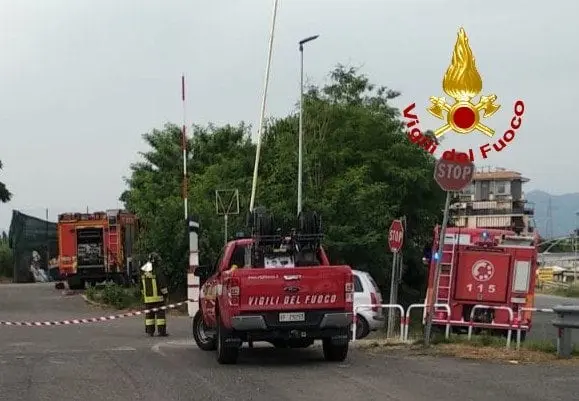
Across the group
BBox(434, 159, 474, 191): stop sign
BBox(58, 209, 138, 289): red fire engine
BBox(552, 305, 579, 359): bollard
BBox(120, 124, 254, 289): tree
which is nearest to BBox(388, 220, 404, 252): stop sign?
BBox(434, 159, 474, 191): stop sign

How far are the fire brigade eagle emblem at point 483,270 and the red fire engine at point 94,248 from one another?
17.3 m

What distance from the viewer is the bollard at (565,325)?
12805 millimetres

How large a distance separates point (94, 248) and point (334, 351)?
23.8 m

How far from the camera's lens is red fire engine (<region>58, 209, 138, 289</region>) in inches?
1357

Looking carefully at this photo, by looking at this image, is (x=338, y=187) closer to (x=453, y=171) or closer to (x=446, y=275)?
(x=446, y=275)

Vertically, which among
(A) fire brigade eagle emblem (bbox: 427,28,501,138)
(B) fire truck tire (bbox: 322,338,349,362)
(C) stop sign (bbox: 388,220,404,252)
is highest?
(A) fire brigade eagle emblem (bbox: 427,28,501,138)

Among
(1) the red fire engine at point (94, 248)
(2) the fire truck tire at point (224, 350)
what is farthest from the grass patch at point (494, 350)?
(1) the red fire engine at point (94, 248)

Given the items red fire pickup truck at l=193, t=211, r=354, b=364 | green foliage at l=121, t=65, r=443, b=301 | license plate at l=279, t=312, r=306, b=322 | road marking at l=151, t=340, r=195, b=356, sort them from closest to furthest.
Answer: red fire pickup truck at l=193, t=211, r=354, b=364, license plate at l=279, t=312, r=306, b=322, road marking at l=151, t=340, r=195, b=356, green foliage at l=121, t=65, r=443, b=301

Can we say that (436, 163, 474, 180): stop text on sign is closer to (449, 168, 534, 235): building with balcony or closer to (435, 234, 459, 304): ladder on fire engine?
(435, 234, 459, 304): ladder on fire engine

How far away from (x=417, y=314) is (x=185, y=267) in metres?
7.81

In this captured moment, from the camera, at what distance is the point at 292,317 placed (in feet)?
40.4

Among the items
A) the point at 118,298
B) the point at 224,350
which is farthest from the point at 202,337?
the point at 118,298

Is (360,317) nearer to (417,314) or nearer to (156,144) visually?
(417,314)

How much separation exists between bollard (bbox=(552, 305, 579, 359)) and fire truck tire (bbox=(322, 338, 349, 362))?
10.4 feet
